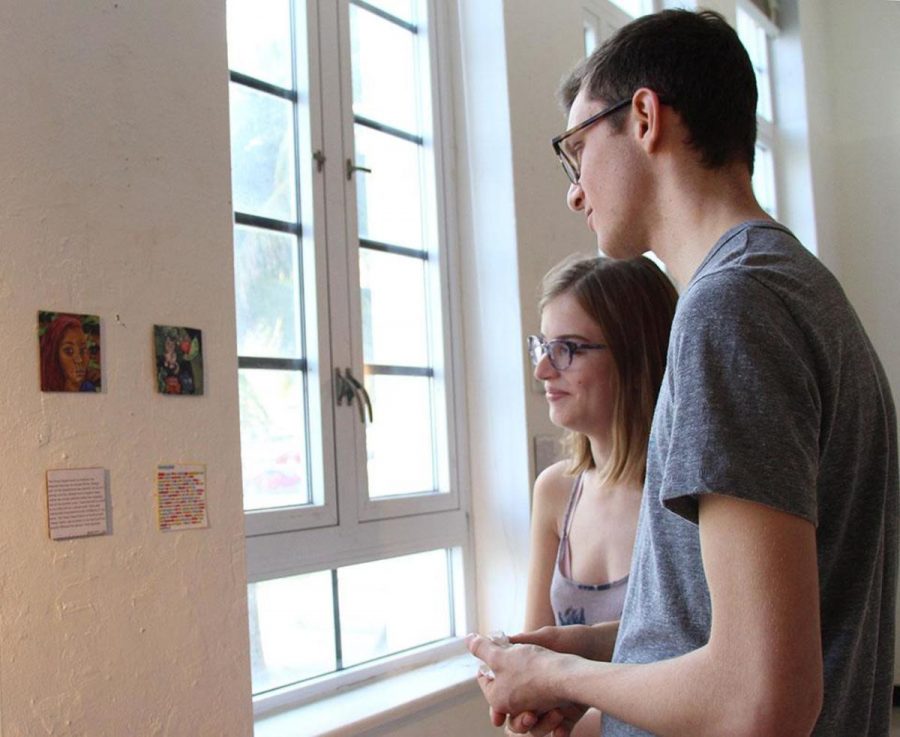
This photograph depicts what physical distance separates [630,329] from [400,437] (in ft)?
3.43

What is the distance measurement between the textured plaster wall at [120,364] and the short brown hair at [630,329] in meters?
0.67

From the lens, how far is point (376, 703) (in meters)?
2.06

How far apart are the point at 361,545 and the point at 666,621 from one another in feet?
5.02

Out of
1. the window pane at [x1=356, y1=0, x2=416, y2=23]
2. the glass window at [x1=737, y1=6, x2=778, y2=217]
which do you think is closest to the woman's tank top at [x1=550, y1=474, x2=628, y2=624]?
the window pane at [x1=356, y1=0, x2=416, y2=23]

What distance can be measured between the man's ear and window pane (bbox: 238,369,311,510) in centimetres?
129

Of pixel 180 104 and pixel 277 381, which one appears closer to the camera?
pixel 180 104

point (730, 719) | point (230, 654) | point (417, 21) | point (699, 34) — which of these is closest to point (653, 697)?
point (730, 719)

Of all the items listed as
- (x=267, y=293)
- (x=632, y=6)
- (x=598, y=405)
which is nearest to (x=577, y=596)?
(x=598, y=405)

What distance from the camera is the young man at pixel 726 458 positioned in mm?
693

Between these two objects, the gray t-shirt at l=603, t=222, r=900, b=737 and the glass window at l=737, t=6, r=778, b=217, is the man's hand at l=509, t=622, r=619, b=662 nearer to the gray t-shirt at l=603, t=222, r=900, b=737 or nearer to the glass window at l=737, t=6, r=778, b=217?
the gray t-shirt at l=603, t=222, r=900, b=737

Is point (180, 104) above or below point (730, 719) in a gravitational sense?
above

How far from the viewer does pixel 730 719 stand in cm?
70

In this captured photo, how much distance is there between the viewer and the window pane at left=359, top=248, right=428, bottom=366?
7.95ft

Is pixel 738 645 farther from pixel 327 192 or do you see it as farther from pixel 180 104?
pixel 327 192
